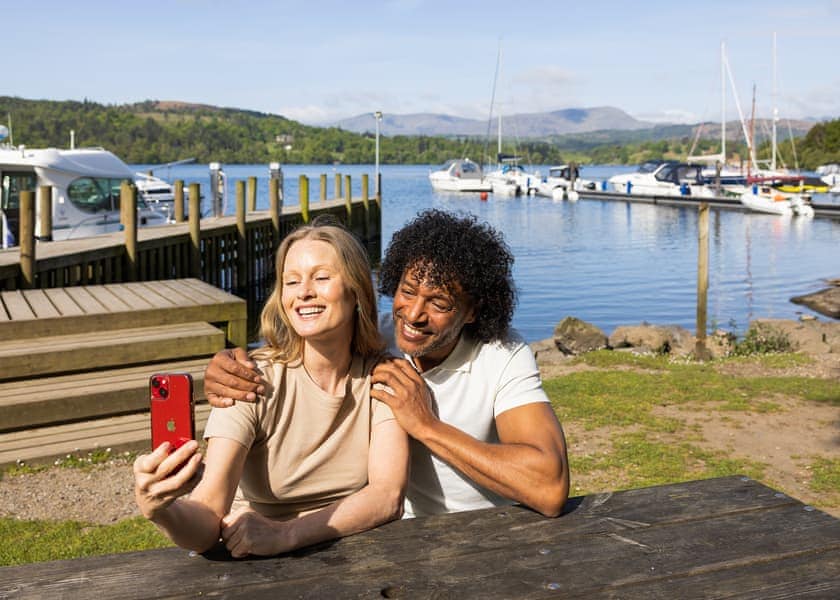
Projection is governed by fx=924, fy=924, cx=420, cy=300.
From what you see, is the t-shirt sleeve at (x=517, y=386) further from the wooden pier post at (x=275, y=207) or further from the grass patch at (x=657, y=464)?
the wooden pier post at (x=275, y=207)

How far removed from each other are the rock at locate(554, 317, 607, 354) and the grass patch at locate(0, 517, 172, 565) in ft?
27.7

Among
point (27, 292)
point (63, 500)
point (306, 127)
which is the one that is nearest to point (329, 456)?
point (63, 500)

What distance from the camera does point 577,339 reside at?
41.9 ft

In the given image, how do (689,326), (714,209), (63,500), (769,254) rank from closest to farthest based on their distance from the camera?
(63,500) → (689,326) → (769,254) → (714,209)

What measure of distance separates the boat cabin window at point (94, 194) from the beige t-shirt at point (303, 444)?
17.1 m

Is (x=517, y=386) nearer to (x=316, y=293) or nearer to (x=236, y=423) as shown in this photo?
(x=316, y=293)

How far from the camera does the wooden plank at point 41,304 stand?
7282 mm

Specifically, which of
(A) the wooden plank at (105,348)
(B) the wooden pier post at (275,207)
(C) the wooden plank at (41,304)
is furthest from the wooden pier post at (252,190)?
(A) the wooden plank at (105,348)

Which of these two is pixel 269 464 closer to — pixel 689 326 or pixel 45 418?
pixel 45 418

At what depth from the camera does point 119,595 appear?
1.95 meters

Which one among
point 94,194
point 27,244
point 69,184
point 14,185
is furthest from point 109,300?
point 94,194

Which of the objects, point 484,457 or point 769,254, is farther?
point 769,254

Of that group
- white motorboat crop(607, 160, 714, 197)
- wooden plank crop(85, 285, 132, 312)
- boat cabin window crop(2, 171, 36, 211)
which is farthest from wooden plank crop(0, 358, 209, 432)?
white motorboat crop(607, 160, 714, 197)

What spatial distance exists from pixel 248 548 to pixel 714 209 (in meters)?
48.3
